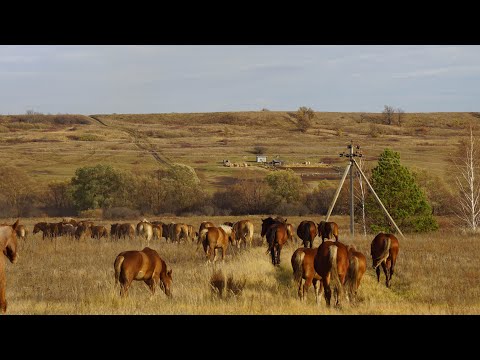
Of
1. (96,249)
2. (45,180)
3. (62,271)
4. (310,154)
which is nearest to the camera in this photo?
(62,271)

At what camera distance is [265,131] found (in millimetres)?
127562

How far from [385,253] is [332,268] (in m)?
5.05

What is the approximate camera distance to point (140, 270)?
1395 centimetres

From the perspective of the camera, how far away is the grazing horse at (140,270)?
44.7ft

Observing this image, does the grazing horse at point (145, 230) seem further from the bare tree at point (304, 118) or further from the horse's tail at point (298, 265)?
the bare tree at point (304, 118)

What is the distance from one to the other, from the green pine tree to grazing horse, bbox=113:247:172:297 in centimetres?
2612

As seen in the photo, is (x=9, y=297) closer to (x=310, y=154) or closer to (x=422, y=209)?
(x=422, y=209)

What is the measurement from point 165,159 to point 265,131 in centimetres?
3398

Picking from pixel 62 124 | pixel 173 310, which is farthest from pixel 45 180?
pixel 173 310

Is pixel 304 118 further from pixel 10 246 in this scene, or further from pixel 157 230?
pixel 10 246

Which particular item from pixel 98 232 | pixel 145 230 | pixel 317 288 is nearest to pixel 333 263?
pixel 317 288

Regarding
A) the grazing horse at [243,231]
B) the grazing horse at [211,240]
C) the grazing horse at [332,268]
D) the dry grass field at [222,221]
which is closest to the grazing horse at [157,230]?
the dry grass field at [222,221]

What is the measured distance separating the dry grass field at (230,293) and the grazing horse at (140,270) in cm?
26

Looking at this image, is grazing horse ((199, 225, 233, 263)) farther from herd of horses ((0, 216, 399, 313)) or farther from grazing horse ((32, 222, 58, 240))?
grazing horse ((32, 222, 58, 240))
